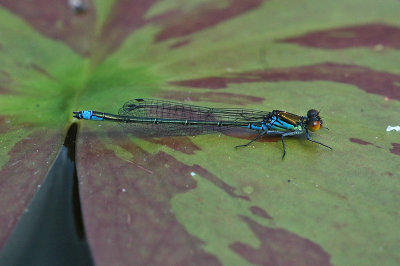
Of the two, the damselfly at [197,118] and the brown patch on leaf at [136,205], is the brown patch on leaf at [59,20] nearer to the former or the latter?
the damselfly at [197,118]

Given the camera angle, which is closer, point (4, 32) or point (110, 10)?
point (4, 32)

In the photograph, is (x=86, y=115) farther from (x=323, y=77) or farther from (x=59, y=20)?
(x=323, y=77)

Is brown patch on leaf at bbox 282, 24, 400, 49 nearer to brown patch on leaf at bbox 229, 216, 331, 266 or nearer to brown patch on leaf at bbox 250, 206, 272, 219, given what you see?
brown patch on leaf at bbox 250, 206, 272, 219

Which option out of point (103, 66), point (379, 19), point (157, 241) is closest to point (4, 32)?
point (103, 66)

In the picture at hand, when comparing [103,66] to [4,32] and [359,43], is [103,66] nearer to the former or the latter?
[4,32]

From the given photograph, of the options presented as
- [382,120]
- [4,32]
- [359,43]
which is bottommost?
[382,120]

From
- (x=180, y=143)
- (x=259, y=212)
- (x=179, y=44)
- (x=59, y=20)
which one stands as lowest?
(x=259, y=212)

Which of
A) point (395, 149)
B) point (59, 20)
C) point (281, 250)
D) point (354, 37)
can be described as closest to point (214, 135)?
point (281, 250)
